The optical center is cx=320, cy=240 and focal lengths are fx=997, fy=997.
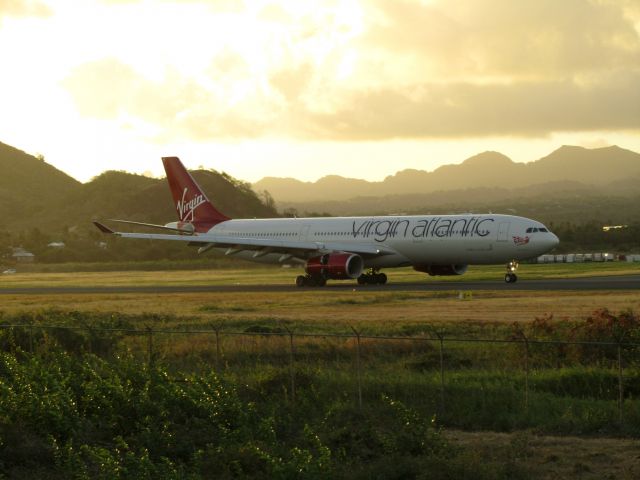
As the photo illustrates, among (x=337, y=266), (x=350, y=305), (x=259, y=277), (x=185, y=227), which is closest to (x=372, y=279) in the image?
(x=337, y=266)

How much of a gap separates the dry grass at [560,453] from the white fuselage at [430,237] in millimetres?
35319

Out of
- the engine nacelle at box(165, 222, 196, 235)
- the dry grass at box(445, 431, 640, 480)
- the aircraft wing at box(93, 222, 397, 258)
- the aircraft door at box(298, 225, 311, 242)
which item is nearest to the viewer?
the dry grass at box(445, 431, 640, 480)

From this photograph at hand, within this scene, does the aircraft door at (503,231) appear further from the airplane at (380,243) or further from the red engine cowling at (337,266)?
the red engine cowling at (337,266)

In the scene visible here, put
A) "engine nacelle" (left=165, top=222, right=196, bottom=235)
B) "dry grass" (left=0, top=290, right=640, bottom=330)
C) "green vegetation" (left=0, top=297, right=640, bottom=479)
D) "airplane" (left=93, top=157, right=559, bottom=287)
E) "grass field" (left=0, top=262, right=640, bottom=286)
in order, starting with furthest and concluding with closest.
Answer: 1. "engine nacelle" (left=165, top=222, right=196, bottom=235)
2. "grass field" (left=0, top=262, right=640, bottom=286)
3. "airplane" (left=93, top=157, right=559, bottom=287)
4. "dry grass" (left=0, top=290, right=640, bottom=330)
5. "green vegetation" (left=0, top=297, right=640, bottom=479)

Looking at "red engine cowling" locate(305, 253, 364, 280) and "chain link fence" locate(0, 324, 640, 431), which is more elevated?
"red engine cowling" locate(305, 253, 364, 280)

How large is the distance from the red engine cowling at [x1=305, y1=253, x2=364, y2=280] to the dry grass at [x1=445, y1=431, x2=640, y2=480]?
37438 millimetres

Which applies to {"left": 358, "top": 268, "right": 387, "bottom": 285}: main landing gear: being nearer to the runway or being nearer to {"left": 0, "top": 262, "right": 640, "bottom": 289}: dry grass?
the runway

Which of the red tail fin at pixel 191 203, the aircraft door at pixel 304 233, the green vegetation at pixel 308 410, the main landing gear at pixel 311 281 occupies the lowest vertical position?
the green vegetation at pixel 308 410

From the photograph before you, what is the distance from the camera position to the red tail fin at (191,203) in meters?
71.6

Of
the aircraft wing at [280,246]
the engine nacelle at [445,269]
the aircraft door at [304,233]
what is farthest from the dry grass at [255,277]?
the aircraft wing at [280,246]

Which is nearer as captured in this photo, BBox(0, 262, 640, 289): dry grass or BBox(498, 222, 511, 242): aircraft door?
BBox(498, 222, 511, 242): aircraft door

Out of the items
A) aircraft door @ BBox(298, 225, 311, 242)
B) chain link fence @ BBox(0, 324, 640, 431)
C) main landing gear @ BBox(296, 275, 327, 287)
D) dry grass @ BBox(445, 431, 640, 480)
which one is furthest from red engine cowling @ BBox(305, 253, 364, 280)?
dry grass @ BBox(445, 431, 640, 480)

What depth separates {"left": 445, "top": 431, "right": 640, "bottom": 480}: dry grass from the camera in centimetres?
1683

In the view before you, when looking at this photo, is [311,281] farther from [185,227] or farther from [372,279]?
[185,227]
